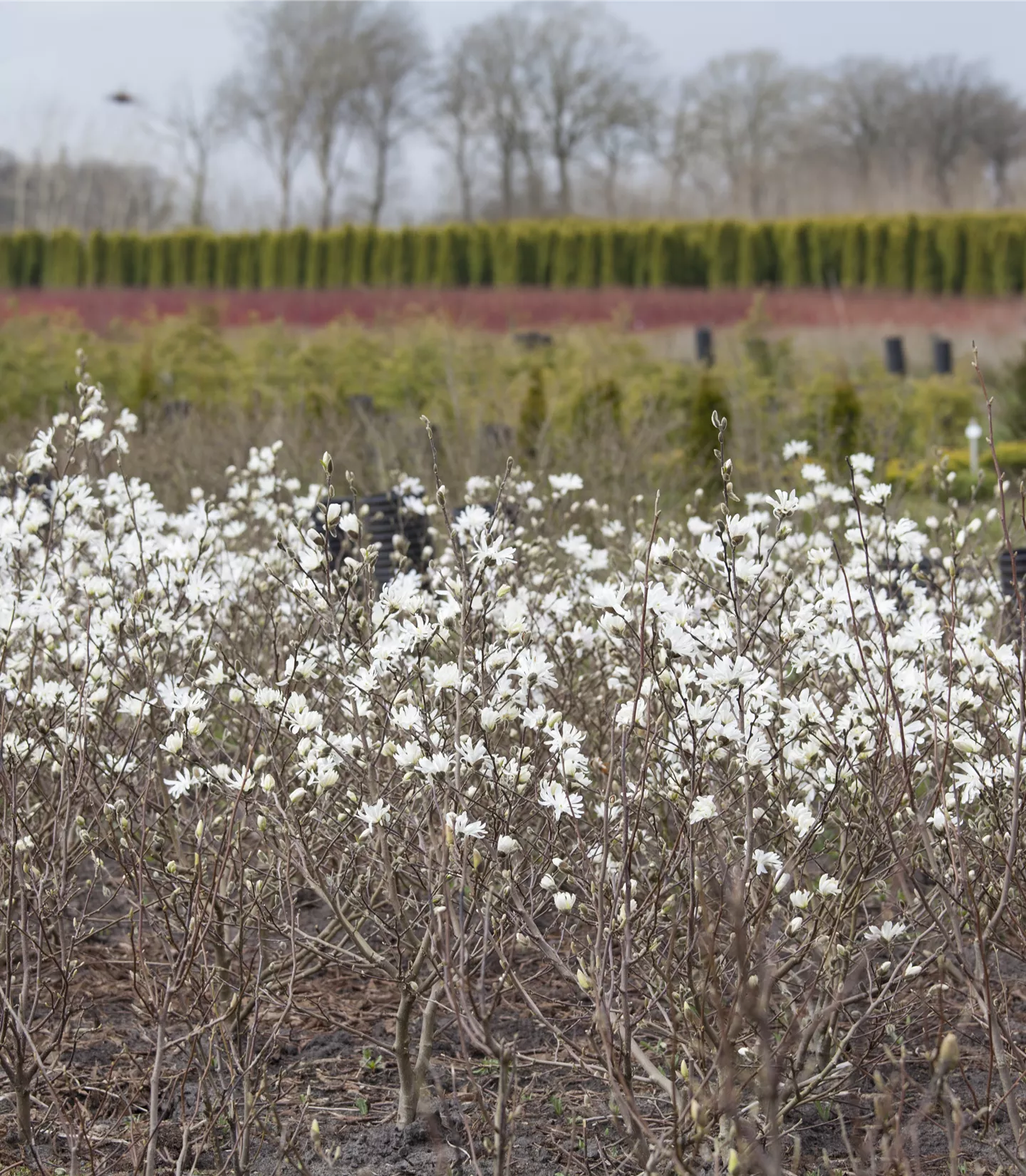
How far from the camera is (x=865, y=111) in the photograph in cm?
5741

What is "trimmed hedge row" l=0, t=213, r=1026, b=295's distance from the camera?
2727cm

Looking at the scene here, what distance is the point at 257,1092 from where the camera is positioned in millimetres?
2293

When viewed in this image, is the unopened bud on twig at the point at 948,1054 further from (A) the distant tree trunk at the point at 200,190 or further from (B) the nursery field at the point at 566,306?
(A) the distant tree trunk at the point at 200,190

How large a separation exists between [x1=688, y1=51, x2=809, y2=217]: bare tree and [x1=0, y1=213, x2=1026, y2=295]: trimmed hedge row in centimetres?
2729

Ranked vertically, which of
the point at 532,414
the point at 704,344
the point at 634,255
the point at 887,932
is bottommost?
the point at 887,932

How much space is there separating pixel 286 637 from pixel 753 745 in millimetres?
1364

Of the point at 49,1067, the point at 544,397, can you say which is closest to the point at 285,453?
the point at 544,397

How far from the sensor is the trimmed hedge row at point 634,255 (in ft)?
89.5

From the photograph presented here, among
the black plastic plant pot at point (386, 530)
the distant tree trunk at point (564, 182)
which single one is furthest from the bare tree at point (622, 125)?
the black plastic plant pot at point (386, 530)

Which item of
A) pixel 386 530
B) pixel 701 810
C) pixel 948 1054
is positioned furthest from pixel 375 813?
pixel 386 530

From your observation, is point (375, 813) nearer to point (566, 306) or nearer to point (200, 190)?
point (566, 306)

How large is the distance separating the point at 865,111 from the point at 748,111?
17.6 feet

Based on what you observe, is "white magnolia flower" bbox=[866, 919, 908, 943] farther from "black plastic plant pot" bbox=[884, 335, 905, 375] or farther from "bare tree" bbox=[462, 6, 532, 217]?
"bare tree" bbox=[462, 6, 532, 217]

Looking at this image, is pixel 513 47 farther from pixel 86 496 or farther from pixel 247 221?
pixel 86 496
